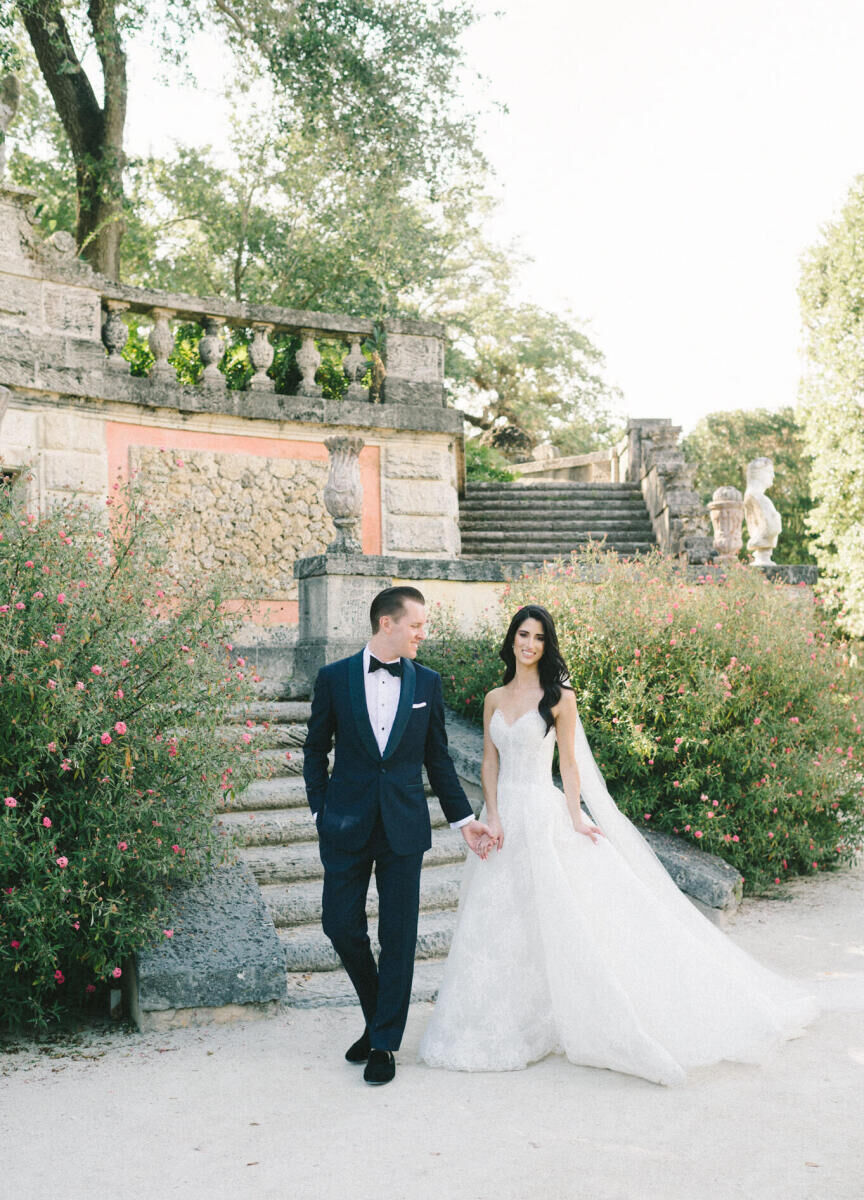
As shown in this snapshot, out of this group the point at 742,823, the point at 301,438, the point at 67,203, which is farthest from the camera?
the point at 67,203

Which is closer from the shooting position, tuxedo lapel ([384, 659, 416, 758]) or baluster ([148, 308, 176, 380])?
tuxedo lapel ([384, 659, 416, 758])

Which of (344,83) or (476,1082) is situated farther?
(344,83)

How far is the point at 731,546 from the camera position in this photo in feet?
40.0

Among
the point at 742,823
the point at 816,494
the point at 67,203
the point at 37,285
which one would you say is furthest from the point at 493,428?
the point at 742,823

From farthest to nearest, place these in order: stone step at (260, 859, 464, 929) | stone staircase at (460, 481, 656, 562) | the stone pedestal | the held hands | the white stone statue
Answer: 1. stone staircase at (460, 481, 656, 562)
2. the white stone statue
3. the stone pedestal
4. stone step at (260, 859, 464, 929)
5. the held hands

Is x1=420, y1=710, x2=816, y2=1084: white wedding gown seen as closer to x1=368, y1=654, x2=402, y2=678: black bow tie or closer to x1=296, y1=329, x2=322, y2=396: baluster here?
x1=368, y1=654, x2=402, y2=678: black bow tie

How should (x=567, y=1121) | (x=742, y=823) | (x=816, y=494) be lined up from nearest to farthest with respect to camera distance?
(x=567, y=1121) → (x=742, y=823) → (x=816, y=494)

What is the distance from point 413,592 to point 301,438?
25.9ft

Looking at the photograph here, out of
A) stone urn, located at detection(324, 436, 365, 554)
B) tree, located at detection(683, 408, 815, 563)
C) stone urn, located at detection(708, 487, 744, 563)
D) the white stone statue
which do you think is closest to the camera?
stone urn, located at detection(324, 436, 365, 554)

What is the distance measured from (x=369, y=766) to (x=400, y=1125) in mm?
1188

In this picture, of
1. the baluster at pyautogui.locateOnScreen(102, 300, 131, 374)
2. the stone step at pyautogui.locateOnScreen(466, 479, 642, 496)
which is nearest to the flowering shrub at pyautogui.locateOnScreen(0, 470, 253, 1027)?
the baluster at pyautogui.locateOnScreen(102, 300, 131, 374)

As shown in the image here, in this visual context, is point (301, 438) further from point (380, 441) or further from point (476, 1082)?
point (476, 1082)

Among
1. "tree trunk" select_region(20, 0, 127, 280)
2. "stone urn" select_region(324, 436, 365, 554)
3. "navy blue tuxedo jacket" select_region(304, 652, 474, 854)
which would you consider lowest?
"navy blue tuxedo jacket" select_region(304, 652, 474, 854)

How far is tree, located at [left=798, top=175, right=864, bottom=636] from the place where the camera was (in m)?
20.9
